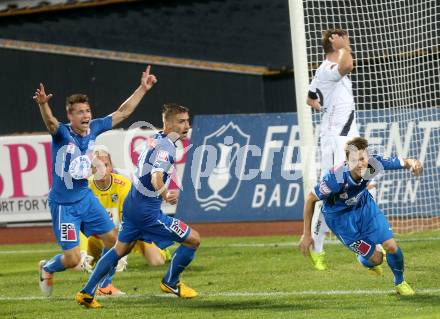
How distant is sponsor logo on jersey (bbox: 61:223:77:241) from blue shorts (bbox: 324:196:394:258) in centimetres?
255

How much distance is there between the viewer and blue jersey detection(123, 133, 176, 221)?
10234 mm

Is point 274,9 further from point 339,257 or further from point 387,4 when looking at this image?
point 339,257

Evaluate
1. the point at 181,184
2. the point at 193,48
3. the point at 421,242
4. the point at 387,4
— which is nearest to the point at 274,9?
the point at 193,48

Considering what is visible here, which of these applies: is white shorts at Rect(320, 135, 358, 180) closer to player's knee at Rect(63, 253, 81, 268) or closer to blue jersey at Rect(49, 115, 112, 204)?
blue jersey at Rect(49, 115, 112, 204)

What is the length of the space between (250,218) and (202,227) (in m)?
0.77

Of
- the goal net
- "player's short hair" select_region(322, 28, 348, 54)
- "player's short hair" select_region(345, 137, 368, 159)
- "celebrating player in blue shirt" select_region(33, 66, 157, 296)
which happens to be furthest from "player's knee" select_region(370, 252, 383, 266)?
the goal net

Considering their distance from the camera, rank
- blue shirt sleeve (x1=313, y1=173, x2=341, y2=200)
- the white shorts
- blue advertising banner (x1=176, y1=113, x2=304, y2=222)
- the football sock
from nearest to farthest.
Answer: blue shirt sleeve (x1=313, y1=173, x2=341, y2=200)
the football sock
the white shorts
blue advertising banner (x1=176, y1=113, x2=304, y2=222)

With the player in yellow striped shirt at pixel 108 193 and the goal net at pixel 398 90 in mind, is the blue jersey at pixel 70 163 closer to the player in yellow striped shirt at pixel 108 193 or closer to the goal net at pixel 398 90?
the player in yellow striped shirt at pixel 108 193

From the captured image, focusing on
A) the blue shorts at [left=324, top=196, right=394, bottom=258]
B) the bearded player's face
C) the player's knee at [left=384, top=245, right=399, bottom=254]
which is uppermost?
the bearded player's face

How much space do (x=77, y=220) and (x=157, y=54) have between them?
52.9 ft

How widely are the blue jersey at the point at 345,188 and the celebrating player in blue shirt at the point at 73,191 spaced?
87.5 inches

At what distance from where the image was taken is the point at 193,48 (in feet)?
88.3

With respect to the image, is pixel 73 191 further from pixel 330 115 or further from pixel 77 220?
pixel 330 115

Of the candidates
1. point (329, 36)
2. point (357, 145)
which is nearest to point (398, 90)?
point (329, 36)
